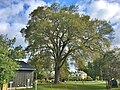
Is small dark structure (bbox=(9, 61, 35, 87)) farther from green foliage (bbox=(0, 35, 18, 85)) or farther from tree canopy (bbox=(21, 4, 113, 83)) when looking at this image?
green foliage (bbox=(0, 35, 18, 85))

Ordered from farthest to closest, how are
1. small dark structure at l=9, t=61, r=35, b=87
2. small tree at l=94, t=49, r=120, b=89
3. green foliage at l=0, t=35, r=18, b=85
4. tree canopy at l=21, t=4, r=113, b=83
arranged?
tree canopy at l=21, t=4, r=113, b=83
small dark structure at l=9, t=61, r=35, b=87
small tree at l=94, t=49, r=120, b=89
green foliage at l=0, t=35, r=18, b=85

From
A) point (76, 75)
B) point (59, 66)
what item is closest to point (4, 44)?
point (59, 66)

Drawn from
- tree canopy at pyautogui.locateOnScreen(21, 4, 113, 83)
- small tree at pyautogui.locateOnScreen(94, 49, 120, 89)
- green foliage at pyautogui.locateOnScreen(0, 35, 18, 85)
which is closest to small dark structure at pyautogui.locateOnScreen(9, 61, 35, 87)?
tree canopy at pyautogui.locateOnScreen(21, 4, 113, 83)

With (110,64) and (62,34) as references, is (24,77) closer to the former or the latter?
(62,34)

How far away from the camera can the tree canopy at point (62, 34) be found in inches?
1795

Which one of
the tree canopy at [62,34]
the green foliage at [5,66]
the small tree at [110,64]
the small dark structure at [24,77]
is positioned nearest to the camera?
the green foliage at [5,66]

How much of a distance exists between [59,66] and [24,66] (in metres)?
7.92

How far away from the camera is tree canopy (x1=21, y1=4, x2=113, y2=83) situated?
150ft

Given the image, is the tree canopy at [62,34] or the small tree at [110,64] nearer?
the small tree at [110,64]

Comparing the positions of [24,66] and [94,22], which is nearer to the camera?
[24,66]

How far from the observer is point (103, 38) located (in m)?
47.5

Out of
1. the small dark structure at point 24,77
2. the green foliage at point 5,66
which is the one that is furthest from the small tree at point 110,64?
the green foliage at point 5,66

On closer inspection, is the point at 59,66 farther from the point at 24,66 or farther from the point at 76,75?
the point at 76,75

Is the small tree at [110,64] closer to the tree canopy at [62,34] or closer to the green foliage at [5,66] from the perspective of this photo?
the tree canopy at [62,34]
